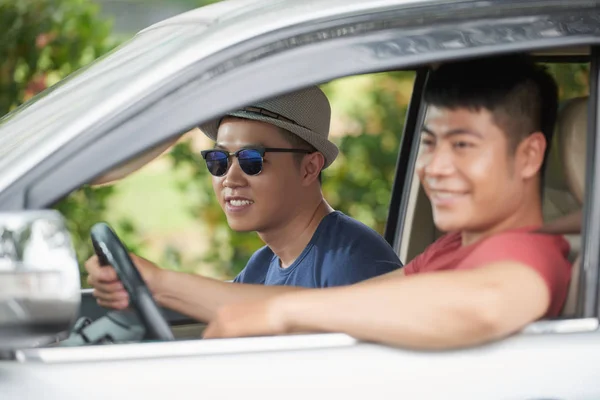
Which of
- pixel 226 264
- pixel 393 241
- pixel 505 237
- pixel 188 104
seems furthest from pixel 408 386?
pixel 226 264

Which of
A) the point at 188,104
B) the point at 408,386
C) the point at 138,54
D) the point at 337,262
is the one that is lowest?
the point at 408,386

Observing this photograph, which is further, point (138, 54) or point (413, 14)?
point (138, 54)

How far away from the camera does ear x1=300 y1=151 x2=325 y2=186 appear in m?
3.06

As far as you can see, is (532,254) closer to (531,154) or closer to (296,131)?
(531,154)

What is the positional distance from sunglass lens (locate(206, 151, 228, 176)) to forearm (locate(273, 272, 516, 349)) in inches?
37.1

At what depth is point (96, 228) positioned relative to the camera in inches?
96.5

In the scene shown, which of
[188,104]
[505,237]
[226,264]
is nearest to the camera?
[188,104]

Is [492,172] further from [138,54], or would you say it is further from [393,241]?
[393,241]

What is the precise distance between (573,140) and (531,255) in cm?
39

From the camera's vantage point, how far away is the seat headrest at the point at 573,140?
237 cm

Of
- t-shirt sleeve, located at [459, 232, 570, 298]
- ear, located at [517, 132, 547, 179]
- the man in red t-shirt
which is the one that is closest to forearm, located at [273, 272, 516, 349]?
the man in red t-shirt

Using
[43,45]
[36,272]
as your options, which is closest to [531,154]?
[36,272]

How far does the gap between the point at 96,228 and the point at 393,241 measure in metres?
1.52

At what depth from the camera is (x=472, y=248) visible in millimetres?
2264
